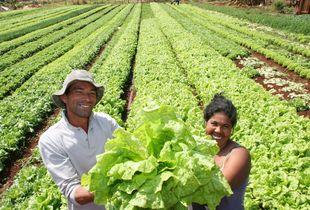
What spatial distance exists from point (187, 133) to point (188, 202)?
59 cm

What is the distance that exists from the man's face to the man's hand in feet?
2.89

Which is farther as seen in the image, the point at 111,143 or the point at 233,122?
the point at 233,122

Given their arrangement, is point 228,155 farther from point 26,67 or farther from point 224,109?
point 26,67

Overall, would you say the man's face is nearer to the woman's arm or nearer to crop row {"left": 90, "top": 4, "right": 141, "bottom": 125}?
the woman's arm

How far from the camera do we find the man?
6.74 feet

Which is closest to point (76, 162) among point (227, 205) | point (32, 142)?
point (227, 205)

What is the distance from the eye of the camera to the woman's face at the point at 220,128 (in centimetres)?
241

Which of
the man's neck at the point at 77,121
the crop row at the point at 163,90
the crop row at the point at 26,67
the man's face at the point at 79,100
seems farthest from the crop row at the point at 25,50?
the man's neck at the point at 77,121

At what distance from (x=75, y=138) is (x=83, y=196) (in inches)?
27.9

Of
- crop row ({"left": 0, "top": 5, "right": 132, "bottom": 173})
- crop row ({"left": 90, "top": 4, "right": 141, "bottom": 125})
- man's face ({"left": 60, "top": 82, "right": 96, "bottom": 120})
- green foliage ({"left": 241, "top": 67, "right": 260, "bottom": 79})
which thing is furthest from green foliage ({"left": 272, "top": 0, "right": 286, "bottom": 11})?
man's face ({"left": 60, "top": 82, "right": 96, "bottom": 120})

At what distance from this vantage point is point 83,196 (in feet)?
6.15

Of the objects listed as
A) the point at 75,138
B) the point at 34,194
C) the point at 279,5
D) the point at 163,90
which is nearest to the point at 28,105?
the point at 34,194

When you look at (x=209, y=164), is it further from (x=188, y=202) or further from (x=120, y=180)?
(x=120, y=180)

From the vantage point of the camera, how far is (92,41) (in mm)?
17922
